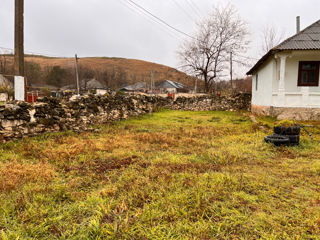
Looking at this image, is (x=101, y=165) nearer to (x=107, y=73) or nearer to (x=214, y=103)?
(x=214, y=103)

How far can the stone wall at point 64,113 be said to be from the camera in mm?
5531

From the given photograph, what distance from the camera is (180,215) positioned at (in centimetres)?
230

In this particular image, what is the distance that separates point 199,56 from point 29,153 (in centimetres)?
2881

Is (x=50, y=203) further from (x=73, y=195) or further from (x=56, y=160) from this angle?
(x=56, y=160)

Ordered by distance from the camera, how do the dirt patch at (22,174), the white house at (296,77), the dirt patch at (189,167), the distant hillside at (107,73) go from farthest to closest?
the distant hillside at (107,73), the white house at (296,77), the dirt patch at (189,167), the dirt patch at (22,174)

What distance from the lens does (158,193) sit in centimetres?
276

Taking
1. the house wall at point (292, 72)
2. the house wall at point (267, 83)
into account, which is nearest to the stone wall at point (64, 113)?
the house wall at point (267, 83)

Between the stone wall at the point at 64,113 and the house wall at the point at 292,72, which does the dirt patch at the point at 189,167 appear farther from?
the house wall at the point at 292,72

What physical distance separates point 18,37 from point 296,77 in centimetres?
1324

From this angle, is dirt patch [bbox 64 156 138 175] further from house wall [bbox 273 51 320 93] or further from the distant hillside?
the distant hillside


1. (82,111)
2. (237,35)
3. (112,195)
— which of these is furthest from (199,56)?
(112,195)

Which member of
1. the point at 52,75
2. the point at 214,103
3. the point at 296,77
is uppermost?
the point at 52,75

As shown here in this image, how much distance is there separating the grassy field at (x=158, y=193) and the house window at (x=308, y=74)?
7476 mm

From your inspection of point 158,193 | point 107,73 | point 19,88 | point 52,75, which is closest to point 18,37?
point 19,88
